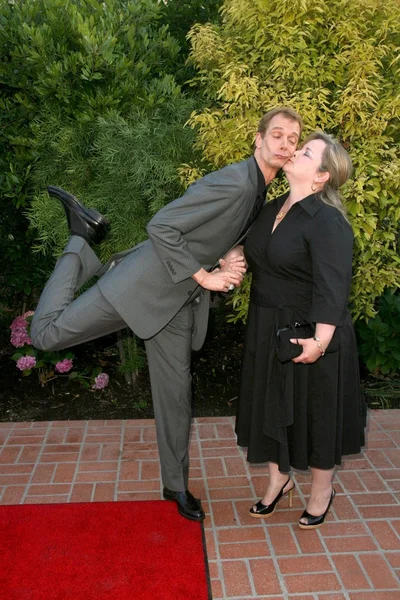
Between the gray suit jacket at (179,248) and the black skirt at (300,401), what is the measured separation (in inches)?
14.6

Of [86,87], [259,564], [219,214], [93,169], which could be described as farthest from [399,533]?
[86,87]

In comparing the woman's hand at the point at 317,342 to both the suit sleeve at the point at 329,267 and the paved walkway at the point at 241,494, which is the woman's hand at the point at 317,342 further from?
the paved walkway at the point at 241,494

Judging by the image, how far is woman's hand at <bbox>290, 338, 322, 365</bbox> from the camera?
2760 mm

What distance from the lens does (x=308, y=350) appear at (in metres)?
2.77

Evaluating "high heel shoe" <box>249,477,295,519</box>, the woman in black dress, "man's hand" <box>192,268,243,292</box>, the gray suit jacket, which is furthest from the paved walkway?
"man's hand" <box>192,268,243,292</box>

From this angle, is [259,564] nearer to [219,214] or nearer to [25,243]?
[219,214]

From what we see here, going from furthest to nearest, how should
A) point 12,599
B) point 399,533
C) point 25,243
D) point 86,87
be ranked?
point 25,243, point 86,87, point 399,533, point 12,599

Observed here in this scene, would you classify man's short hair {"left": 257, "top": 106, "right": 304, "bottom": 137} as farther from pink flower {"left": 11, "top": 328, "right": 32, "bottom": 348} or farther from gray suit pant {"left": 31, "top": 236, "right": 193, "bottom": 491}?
pink flower {"left": 11, "top": 328, "right": 32, "bottom": 348}

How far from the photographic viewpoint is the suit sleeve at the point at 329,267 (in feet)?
8.87

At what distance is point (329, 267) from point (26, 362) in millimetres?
3027

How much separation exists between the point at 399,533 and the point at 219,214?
184 centimetres

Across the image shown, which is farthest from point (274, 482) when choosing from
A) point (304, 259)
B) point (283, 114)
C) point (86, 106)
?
point (86, 106)

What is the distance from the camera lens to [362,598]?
9.15 ft

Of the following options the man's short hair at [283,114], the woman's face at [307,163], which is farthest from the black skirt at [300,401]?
the man's short hair at [283,114]
